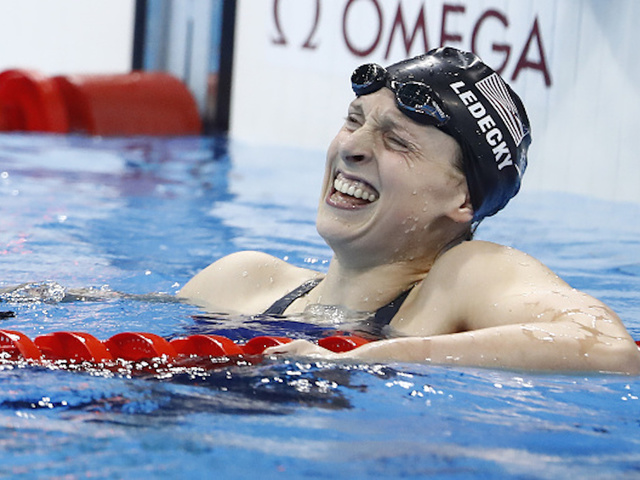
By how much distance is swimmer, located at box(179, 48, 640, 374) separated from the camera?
3.09 metres

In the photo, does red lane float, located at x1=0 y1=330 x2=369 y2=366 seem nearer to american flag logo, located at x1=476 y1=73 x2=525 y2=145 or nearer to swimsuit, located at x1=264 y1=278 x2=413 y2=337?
swimsuit, located at x1=264 y1=278 x2=413 y2=337

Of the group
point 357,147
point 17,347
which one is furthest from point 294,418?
point 357,147

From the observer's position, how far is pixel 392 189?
326cm

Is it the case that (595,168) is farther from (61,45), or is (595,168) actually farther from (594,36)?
(61,45)

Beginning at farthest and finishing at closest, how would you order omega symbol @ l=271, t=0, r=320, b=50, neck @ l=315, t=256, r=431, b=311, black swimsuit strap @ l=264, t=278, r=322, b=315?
omega symbol @ l=271, t=0, r=320, b=50 < black swimsuit strap @ l=264, t=278, r=322, b=315 < neck @ l=315, t=256, r=431, b=311

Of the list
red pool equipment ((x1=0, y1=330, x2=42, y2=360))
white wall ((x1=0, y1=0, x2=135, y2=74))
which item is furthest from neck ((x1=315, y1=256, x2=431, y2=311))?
white wall ((x1=0, y1=0, x2=135, y2=74))

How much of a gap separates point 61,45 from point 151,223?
770 cm

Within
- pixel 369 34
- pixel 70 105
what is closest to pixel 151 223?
pixel 369 34

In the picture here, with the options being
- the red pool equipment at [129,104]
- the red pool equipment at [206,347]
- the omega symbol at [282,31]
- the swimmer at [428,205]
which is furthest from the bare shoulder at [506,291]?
the red pool equipment at [129,104]

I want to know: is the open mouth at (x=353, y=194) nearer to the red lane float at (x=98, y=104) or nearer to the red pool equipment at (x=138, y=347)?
the red pool equipment at (x=138, y=347)

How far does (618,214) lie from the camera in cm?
786

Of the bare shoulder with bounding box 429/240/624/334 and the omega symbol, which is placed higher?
the omega symbol

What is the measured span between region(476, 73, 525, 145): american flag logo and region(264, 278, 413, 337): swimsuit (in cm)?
61

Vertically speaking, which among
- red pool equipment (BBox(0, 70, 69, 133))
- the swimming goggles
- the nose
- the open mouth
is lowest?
red pool equipment (BBox(0, 70, 69, 133))
